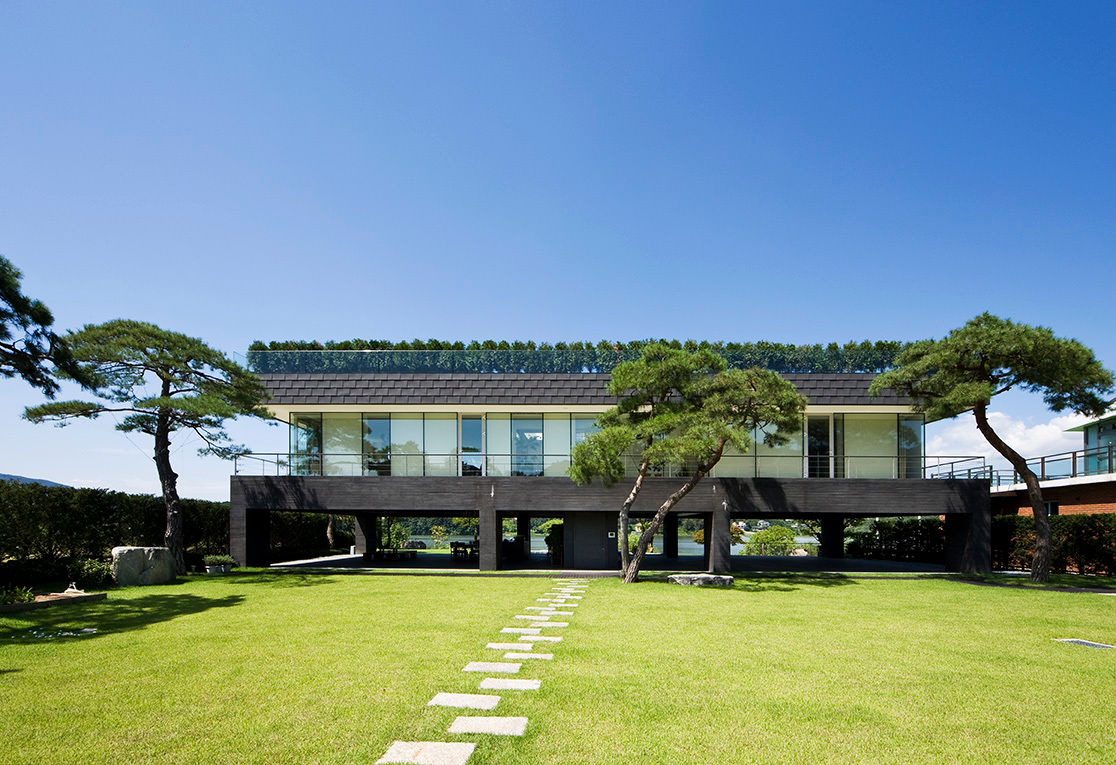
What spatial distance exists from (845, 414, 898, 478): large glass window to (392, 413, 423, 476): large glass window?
42.6 ft

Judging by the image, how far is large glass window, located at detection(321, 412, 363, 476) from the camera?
2070cm

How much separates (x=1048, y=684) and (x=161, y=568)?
16111mm

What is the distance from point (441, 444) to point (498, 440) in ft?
5.76

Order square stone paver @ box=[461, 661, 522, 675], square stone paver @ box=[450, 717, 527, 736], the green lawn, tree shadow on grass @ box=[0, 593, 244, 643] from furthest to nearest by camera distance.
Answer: tree shadow on grass @ box=[0, 593, 244, 643], square stone paver @ box=[461, 661, 522, 675], square stone paver @ box=[450, 717, 527, 736], the green lawn

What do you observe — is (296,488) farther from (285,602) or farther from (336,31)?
(336,31)

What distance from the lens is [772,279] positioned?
18.9 meters

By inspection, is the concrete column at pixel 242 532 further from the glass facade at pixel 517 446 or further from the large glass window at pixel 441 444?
the large glass window at pixel 441 444

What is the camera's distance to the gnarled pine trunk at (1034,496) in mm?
Result: 16422

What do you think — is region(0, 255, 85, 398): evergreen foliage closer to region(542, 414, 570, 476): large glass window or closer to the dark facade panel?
the dark facade panel

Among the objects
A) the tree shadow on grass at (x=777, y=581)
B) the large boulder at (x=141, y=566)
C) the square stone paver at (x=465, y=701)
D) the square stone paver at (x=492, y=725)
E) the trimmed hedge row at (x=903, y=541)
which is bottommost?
the trimmed hedge row at (x=903, y=541)

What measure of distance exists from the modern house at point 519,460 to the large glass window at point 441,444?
3 centimetres

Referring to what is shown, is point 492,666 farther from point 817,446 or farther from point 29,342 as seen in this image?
point 817,446

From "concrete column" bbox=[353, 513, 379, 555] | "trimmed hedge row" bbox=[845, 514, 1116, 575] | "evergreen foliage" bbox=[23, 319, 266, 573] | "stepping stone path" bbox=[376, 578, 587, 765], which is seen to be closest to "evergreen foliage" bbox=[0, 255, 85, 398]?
"evergreen foliage" bbox=[23, 319, 266, 573]

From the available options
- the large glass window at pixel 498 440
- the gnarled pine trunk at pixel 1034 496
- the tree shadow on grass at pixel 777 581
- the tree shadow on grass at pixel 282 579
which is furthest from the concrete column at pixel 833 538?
the tree shadow on grass at pixel 282 579
